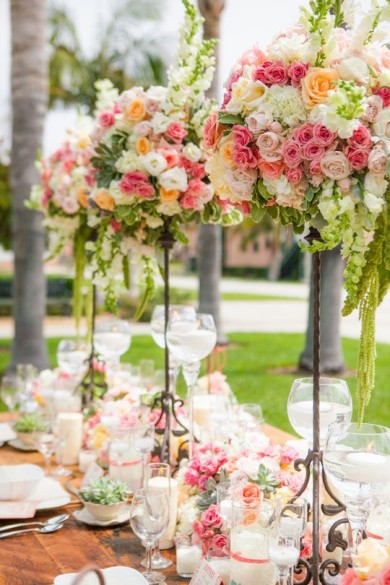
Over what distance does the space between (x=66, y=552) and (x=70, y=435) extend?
3.01ft

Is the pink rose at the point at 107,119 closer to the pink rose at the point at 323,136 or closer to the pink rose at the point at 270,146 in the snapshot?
the pink rose at the point at 270,146

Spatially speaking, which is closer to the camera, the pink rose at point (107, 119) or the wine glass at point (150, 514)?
the wine glass at point (150, 514)

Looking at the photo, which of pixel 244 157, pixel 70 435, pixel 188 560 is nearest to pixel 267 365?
pixel 70 435

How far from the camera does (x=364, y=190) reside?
5.20 feet

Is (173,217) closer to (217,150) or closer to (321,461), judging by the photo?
(217,150)

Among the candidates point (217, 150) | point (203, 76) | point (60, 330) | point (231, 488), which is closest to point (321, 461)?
point (231, 488)

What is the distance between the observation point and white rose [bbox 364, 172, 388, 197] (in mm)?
1584

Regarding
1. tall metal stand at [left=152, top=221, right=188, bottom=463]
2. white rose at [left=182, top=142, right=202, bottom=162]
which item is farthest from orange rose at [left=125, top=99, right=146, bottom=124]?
tall metal stand at [left=152, top=221, right=188, bottom=463]

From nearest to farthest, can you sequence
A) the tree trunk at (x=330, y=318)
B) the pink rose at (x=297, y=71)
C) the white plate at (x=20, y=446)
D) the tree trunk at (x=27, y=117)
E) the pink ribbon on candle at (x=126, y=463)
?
the pink rose at (x=297, y=71)
the pink ribbon on candle at (x=126, y=463)
the white plate at (x=20, y=446)
the tree trunk at (x=27, y=117)
the tree trunk at (x=330, y=318)

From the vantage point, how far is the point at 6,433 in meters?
3.30

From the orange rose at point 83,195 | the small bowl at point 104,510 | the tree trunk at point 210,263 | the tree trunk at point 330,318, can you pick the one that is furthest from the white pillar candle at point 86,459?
the tree trunk at point 210,263

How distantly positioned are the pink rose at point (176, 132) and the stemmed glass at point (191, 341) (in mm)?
675

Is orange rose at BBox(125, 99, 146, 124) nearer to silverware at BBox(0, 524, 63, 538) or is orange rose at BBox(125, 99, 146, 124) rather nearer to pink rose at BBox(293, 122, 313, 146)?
pink rose at BBox(293, 122, 313, 146)

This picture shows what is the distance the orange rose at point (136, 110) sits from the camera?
8.76ft
